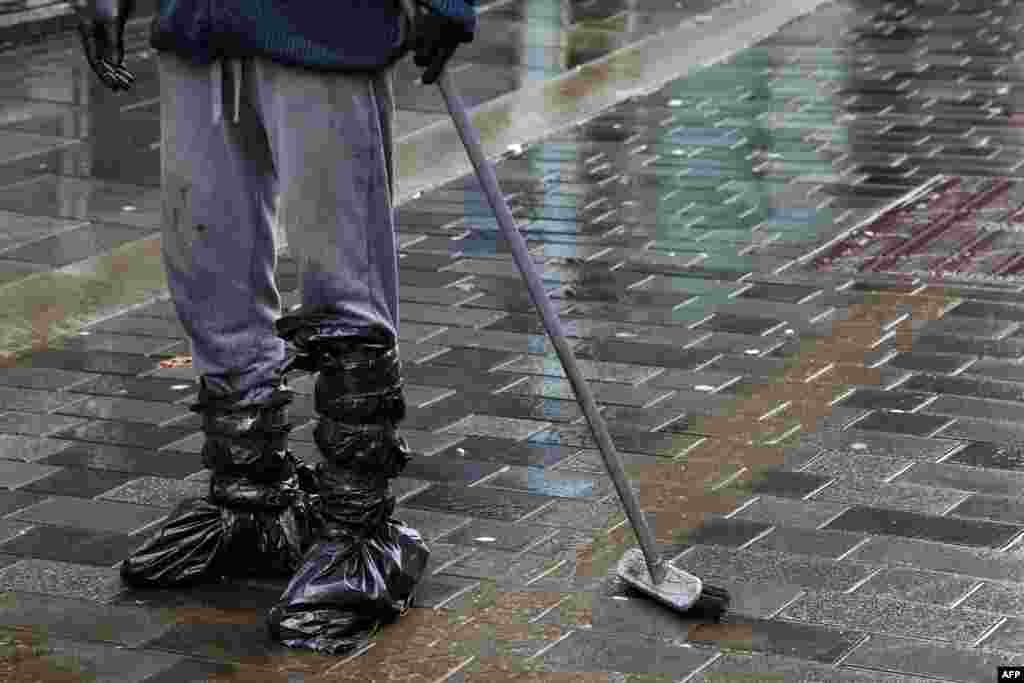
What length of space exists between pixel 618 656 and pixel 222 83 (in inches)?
50.9

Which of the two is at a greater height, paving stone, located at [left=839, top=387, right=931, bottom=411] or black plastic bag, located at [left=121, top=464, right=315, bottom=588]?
black plastic bag, located at [left=121, top=464, right=315, bottom=588]

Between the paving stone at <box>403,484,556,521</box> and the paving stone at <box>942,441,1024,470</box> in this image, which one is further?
the paving stone at <box>942,441,1024,470</box>

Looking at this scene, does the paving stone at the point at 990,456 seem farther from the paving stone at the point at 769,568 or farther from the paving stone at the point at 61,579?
the paving stone at the point at 61,579

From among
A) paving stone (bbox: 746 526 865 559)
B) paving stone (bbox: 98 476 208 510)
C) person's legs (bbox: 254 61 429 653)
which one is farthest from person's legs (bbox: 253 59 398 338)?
paving stone (bbox: 746 526 865 559)

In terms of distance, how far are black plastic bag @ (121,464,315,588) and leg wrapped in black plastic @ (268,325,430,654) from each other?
200 mm

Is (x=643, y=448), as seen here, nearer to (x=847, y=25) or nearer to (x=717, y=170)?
(x=717, y=170)

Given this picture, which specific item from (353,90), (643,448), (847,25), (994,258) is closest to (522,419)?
(643,448)

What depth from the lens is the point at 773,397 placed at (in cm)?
577

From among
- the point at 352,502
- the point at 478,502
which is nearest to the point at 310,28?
the point at 352,502

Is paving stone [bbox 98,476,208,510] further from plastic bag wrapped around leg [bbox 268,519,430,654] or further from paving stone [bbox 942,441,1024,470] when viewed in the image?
paving stone [bbox 942,441,1024,470]

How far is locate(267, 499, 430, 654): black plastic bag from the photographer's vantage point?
414cm

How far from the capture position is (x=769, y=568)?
14.9 feet

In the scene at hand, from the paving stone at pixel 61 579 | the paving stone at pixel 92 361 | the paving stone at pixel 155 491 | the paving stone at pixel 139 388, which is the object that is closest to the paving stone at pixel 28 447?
the paving stone at pixel 155 491

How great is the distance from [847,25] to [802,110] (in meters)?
2.61
